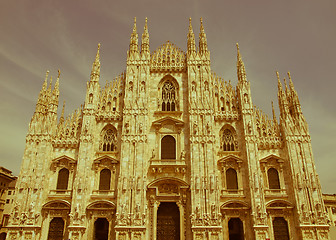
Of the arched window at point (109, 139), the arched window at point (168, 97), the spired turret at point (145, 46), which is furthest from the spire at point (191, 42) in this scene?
the arched window at point (109, 139)

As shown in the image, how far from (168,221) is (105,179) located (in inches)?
286

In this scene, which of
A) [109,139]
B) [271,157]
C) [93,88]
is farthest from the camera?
[93,88]

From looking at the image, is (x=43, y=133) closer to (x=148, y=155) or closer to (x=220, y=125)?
(x=148, y=155)

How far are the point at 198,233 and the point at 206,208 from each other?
2.27 meters

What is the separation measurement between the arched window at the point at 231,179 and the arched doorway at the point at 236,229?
293cm

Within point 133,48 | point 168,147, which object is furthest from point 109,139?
point 133,48

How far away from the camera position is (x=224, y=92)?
31.5 m

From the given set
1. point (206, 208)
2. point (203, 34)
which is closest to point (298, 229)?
point (206, 208)

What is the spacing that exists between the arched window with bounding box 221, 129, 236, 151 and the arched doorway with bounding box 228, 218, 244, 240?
22.5 feet

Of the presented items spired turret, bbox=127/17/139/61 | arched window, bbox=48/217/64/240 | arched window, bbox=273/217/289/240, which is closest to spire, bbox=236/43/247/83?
spired turret, bbox=127/17/139/61

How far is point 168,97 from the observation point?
104ft

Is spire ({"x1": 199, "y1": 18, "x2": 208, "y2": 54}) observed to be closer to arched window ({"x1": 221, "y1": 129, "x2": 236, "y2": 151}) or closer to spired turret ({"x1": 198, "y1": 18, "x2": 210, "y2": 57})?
spired turret ({"x1": 198, "y1": 18, "x2": 210, "y2": 57})

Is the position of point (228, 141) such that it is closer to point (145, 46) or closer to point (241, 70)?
point (241, 70)

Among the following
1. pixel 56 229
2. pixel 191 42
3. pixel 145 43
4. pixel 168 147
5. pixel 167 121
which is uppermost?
pixel 191 42
